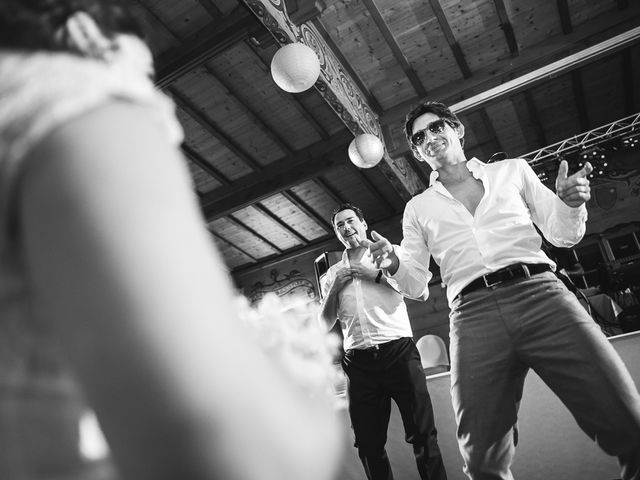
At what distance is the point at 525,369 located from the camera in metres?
1.49

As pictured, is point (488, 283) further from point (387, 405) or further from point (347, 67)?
point (347, 67)

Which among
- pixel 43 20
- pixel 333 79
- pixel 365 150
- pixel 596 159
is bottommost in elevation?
pixel 43 20

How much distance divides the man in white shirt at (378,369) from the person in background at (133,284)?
2.19m

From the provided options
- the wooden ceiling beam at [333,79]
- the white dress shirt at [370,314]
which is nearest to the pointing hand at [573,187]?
the white dress shirt at [370,314]

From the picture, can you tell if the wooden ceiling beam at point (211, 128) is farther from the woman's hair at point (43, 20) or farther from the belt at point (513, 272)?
the woman's hair at point (43, 20)

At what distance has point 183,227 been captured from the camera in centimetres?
26

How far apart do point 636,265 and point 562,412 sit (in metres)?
5.33

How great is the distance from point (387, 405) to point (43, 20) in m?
2.62

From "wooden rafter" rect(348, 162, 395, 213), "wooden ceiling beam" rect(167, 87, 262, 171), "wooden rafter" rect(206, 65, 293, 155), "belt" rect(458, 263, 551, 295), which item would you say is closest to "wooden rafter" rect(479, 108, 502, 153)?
"wooden rafter" rect(348, 162, 395, 213)

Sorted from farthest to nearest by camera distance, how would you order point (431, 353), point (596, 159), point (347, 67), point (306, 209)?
point (306, 209), point (596, 159), point (431, 353), point (347, 67)

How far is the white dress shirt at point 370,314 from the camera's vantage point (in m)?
2.67

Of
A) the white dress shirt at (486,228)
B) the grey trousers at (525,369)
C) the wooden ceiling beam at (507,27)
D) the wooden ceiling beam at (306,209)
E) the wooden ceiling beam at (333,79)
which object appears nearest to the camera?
the grey trousers at (525,369)

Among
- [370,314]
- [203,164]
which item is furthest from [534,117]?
[370,314]

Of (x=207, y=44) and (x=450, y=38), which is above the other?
(x=207, y=44)
